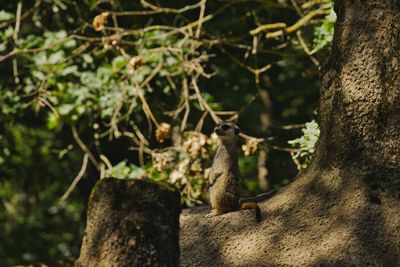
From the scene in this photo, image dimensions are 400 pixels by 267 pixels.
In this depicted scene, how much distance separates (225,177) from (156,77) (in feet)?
11.0

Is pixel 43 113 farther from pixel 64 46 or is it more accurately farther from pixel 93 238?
pixel 93 238

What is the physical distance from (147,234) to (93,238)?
35 cm

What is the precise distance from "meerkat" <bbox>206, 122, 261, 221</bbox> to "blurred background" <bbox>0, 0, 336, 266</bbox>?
155 cm

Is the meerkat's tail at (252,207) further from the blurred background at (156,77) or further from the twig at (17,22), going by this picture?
the twig at (17,22)

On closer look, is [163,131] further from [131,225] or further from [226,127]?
[131,225]

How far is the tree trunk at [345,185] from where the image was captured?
5348 mm

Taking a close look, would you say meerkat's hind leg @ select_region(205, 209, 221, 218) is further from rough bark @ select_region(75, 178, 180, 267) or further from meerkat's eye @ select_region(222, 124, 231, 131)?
rough bark @ select_region(75, 178, 180, 267)

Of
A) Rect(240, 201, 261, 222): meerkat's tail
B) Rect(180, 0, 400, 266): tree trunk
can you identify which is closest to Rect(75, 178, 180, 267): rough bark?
Rect(180, 0, 400, 266): tree trunk

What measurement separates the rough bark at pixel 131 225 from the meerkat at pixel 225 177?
67.3 inches

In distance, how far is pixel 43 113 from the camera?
11.6 m

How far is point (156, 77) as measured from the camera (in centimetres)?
992

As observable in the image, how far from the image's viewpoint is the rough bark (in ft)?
14.5

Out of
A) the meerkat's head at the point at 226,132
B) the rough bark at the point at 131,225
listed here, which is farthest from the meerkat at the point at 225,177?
the rough bark at the point at 131,225

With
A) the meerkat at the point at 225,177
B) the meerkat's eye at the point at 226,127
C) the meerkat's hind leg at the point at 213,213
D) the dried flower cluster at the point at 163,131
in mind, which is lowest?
the meerkat's hind leg at the point at 213,213
